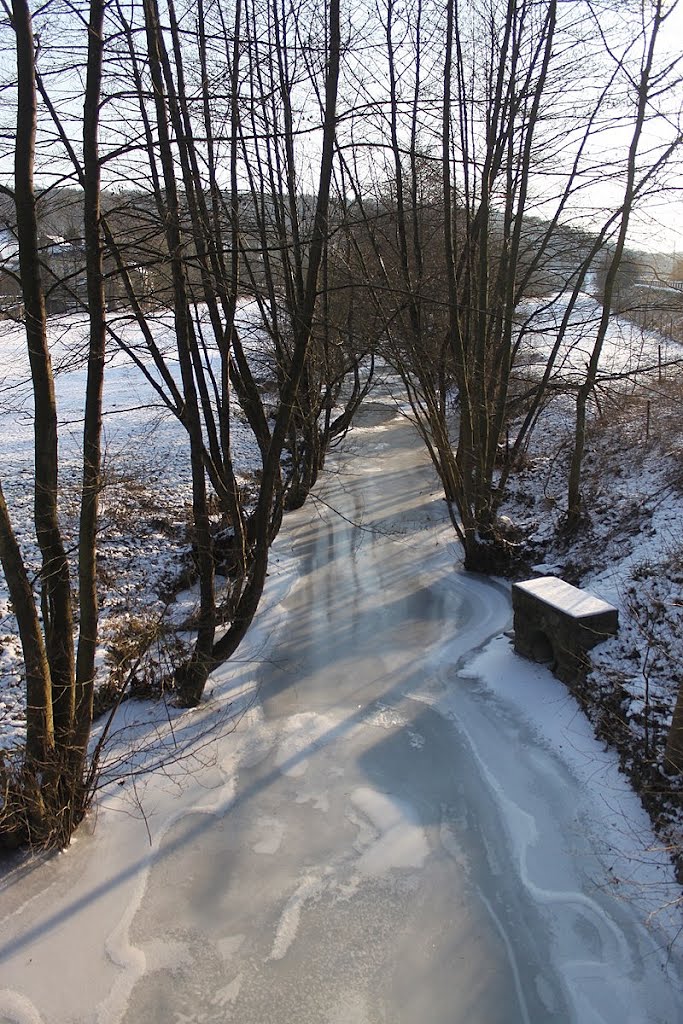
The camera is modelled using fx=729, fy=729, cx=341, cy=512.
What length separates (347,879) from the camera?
206 inches

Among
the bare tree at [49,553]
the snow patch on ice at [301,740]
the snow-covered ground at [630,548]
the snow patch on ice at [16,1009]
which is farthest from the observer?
the snow patch on ice at [301,740]

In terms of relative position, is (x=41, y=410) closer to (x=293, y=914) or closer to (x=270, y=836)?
(x=270, y=836)

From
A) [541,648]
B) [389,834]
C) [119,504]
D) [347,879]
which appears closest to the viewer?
[347,879]

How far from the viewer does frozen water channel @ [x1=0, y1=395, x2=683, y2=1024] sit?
438 centimetres

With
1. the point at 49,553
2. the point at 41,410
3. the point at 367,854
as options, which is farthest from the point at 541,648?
the point at 41,410

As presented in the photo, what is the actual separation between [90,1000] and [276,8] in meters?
11.4

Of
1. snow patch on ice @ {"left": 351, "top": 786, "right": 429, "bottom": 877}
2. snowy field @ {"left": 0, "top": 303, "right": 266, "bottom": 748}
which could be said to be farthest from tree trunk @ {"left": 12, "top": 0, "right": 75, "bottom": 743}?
snow patch on ice @ {"left": 351, "top": 786, "right": 429, "bottom": 877}

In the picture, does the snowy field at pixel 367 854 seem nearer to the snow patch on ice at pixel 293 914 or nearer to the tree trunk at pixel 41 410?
the snow patch on ice at pixel 293 914

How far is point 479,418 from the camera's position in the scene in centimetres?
1102

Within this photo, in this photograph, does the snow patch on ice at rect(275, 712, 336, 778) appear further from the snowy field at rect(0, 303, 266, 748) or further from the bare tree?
the bare tree

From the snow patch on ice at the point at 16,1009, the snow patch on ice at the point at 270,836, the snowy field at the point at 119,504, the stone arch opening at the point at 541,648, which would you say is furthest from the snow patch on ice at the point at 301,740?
the snow patch on ice at the point at 16,1009

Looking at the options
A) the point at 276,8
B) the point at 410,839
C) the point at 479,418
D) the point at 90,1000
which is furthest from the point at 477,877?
the point at 276,8

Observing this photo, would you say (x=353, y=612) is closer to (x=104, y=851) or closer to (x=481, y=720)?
(x=481, y=720)

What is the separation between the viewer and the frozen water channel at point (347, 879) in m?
4.38
